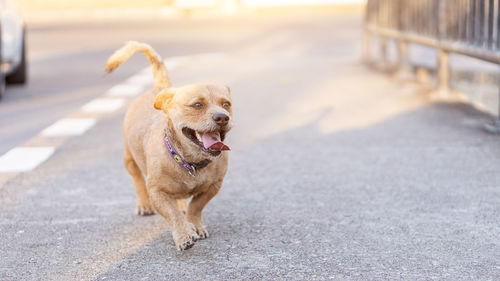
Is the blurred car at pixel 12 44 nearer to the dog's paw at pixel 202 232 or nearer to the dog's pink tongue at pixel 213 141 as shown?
the dog's paw at pixel 202 232

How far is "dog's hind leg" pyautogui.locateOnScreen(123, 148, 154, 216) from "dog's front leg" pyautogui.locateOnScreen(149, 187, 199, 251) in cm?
63

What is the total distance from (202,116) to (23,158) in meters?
2.97

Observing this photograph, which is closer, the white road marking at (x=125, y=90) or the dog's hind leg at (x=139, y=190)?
the dog's hind leg at (x=139, y=190)

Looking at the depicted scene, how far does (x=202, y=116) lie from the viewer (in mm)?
3932

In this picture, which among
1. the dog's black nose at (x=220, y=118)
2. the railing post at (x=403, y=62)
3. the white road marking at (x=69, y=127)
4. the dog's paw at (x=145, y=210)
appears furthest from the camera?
Answer: the railing post at (x=403, y=62)

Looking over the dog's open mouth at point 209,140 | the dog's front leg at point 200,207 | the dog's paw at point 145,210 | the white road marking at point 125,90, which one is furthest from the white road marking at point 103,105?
the dog's open mouth at point 209,140

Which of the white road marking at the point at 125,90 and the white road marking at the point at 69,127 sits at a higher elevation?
the white road marking at the point at 69,127

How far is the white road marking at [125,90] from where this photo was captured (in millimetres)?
10133

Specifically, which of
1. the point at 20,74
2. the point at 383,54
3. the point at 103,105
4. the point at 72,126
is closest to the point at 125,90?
the point at 103,105

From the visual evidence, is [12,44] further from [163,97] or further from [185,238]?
[185,238]

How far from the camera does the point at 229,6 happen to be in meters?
34.0

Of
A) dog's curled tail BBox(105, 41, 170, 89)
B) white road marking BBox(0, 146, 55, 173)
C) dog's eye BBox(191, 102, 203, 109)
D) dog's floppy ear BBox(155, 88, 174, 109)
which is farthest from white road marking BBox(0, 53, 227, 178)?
dog's eye BBox(191, 102, 203, 109)

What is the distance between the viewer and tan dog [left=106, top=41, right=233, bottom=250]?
3.96m

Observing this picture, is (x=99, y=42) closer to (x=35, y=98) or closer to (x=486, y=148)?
(x=35, y=98)
